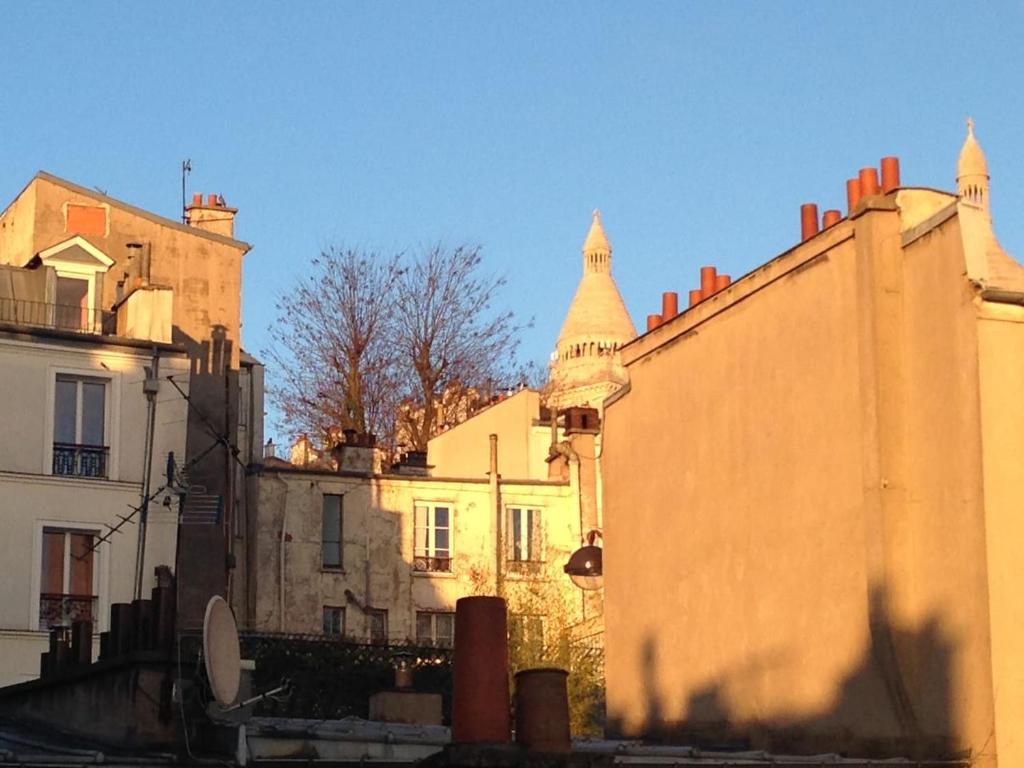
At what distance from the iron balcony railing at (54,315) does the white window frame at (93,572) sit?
5520 mm

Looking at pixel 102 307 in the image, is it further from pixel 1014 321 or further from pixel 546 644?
pixel 1014 321

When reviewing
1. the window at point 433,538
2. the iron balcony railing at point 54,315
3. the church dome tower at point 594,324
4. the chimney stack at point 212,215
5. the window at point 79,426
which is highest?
the church dome tower at point 594,324

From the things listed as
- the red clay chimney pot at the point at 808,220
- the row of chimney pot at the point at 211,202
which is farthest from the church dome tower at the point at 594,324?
the red clay chimney pot at the point at 808,220

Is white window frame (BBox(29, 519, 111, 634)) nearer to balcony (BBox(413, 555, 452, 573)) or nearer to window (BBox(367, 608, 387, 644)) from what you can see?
window (BBox(367, 608, 387, 644))

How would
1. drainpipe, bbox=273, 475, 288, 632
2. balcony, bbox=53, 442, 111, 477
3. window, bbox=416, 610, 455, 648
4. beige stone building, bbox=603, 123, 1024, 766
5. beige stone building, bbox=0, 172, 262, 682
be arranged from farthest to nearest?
window, bbox=416, 610, 455, 648 < drainpipe, bbox=273, 475, 288, 632 < balcony, bbox=53, 442, 111, 477 < beige stone building, bbox=0, 172, 262, 682 < beige stone building, bbox=603, 123, 1024, 766

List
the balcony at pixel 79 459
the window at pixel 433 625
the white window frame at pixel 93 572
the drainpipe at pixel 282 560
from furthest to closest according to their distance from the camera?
the window at pixel 433 625 → the drainpipe at pixel 282 560 → the balcony at pixel 79 459 → the white window frame at pixel 93 572

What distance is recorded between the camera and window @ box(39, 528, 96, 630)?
38.5 meters

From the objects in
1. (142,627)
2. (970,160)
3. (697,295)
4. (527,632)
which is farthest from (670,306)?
(970,160)

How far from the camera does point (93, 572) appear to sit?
128 feet

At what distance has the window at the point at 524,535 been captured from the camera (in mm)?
53406

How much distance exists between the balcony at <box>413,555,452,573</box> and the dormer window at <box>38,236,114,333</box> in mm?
12020

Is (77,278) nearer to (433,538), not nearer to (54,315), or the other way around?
(54,315)

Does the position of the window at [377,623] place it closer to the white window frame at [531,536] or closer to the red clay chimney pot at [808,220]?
the white window frame at [531,536]

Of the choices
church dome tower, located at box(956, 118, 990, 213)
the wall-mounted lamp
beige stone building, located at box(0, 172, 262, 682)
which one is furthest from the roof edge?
church dome tower, located at box(956, 118, 990, 213)
